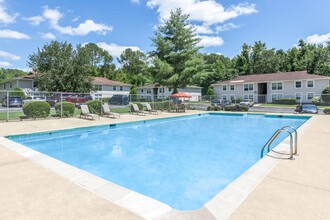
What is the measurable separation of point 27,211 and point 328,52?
53.3 metres

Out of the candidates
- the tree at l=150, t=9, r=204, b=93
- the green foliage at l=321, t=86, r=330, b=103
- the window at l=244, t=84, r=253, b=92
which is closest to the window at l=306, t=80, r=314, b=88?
the green foliage at l=321, t=86, r=330, b=103

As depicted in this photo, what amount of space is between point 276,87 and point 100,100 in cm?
3085

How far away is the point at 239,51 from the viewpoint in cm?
5547

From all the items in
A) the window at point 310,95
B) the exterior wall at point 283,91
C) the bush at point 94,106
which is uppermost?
the exterior wall at point 283,91

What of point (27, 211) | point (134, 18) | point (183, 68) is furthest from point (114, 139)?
point (183, 68)

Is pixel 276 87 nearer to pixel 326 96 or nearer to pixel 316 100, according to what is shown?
pixel 316 100

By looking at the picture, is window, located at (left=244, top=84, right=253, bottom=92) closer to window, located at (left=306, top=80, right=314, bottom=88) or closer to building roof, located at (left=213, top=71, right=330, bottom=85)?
building roof, located at (left=213, top=71, right=330, bottom=85)

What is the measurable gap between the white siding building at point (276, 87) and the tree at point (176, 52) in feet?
50.7

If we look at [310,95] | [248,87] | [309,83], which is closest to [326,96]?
[310,95]

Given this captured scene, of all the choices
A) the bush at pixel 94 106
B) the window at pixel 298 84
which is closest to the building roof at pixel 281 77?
the window at pixel 298 84

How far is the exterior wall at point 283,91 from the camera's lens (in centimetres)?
3281

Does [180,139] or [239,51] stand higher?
[239,51]

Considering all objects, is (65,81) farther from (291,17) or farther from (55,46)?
(291,17)

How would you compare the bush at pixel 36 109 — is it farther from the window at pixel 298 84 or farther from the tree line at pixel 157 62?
the window at pixel 298 84
